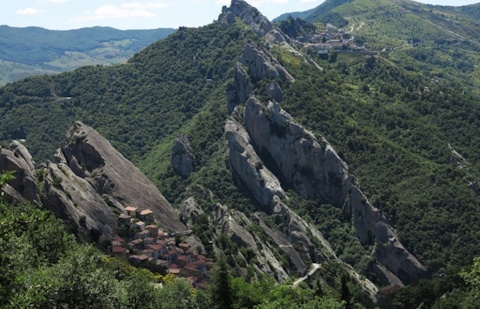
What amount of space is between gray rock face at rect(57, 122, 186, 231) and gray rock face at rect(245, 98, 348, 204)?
61.2m

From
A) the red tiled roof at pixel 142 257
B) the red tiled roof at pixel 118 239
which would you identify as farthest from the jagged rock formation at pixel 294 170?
the red tiled roof at pixel 142 257

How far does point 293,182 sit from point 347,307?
98.1 metres

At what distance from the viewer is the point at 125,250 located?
81938mm

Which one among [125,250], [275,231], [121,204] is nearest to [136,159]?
[275,231]

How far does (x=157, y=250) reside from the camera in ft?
276

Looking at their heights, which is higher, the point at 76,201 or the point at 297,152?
the point at 76,201

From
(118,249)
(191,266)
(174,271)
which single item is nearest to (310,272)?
(191,266)

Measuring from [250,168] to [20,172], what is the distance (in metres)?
79.7

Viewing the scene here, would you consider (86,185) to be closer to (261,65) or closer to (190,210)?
(190,210)

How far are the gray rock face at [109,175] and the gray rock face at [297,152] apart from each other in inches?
2411

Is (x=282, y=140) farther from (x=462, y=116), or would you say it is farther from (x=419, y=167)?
(x=462, y=116)

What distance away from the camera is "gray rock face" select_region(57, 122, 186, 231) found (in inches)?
3841

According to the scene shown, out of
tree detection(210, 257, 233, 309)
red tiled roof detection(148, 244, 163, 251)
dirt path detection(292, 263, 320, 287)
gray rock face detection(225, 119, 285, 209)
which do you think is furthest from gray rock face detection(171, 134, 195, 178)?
tree detection(210, 257, 233, 309)

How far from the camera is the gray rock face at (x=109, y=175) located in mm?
97562
